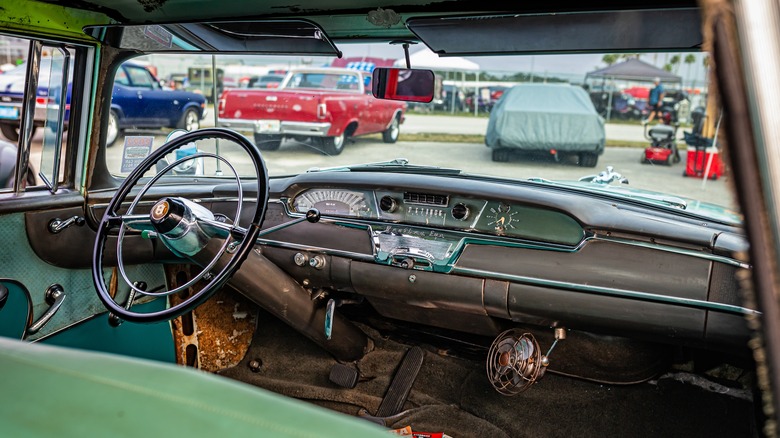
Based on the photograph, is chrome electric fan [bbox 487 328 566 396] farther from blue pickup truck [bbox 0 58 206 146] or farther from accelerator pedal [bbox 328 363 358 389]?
blue pickup truck [bbox 0 58 206 146]

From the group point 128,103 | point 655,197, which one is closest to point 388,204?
point 655,197

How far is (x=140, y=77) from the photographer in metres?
3.32

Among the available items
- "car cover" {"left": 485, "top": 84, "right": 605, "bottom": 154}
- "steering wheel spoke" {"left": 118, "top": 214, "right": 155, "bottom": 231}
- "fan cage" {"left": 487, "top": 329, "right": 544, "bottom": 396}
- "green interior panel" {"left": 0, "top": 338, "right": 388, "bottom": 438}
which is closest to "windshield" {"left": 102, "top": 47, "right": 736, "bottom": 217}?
"car cover" {"left": 485, "top": 84, "right": 605, "bottom": 154}

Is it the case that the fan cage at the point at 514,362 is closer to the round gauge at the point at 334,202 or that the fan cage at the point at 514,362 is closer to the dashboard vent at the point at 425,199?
the dashboard vent at the point at 425,199

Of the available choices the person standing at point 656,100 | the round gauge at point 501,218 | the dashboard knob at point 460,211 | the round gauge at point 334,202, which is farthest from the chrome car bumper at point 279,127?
the person standing at point 656,100

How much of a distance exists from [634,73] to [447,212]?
906 millimetres

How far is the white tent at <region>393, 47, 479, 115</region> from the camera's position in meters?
2.62

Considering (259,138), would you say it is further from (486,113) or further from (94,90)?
(486,113)

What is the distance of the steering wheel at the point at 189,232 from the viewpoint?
7.40 feet

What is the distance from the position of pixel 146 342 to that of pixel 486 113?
1753 mm

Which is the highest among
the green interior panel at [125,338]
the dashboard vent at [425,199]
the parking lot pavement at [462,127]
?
the parking lot pavement at [462,127]

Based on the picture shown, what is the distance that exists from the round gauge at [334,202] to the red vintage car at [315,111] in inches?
8.4

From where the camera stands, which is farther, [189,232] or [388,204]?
[388,204]

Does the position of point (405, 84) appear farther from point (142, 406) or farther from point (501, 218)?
point (142, 406)
